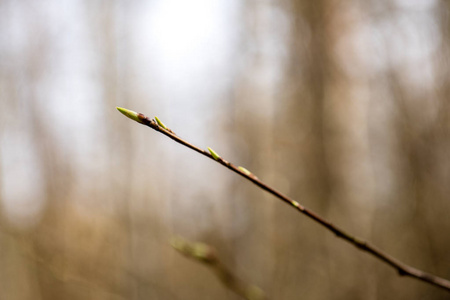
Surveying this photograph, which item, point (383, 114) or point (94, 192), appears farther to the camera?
point (94, 192)

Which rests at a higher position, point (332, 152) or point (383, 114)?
point (383, 114)

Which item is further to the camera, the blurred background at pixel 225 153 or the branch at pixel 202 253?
the blurred background at pixel 225 153

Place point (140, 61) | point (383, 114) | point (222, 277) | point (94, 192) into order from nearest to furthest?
point (222, 277), point (383, 114), point (94, 192), point (140, 61)

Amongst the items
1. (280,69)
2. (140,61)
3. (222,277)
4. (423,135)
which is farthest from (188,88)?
(222,277)

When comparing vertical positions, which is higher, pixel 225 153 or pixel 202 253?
pixel 202 253

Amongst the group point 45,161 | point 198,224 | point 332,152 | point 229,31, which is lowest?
point 198,224

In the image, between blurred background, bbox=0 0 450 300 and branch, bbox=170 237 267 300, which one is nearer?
branch, bbox=170 237 267 300

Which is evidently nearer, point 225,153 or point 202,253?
point 202,253

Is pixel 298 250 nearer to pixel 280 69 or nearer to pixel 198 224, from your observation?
pixel 198 224
